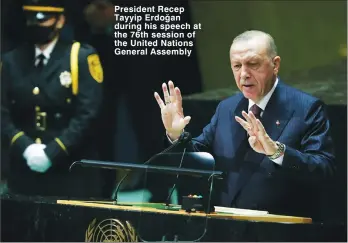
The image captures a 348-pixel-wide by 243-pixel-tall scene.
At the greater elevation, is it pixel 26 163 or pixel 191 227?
pixel 26 163

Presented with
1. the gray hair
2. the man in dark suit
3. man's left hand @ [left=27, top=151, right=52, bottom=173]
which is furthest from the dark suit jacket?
man's left hand @ [left=27, top=151, right=52, bottom=173]

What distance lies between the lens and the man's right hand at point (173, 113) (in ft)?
15.3

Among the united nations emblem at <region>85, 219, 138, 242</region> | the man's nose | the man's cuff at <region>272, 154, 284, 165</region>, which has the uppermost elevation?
the man's nose

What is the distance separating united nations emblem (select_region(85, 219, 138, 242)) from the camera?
14.4 feet

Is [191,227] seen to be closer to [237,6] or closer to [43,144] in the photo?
[43,144]

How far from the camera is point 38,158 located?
4.86m

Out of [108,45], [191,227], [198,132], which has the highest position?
[108,45]

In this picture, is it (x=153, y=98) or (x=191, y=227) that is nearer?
(x=191, y=227)

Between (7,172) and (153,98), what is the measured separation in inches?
46.6

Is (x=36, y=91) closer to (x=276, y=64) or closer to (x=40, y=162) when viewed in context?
(x=40, y=162)

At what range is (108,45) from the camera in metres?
4.80

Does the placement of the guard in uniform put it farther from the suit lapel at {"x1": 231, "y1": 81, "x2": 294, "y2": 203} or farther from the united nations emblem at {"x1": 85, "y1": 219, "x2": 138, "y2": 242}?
the suit lapel at {"x1": 231, "y1": 81, "x2": 294, "y2": 203}

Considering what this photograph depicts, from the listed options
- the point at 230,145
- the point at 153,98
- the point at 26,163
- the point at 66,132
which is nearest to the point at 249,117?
the point at 230,145

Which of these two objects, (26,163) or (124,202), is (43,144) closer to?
(26,163)
